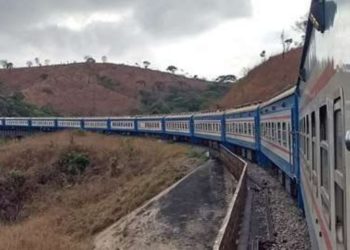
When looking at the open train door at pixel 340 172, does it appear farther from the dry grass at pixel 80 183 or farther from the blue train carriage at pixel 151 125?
the blue train carriage at pixel 151 125

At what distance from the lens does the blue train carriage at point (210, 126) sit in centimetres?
3292

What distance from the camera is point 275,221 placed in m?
13.5

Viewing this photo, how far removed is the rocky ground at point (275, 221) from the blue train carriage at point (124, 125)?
34.2m

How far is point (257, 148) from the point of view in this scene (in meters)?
23.6

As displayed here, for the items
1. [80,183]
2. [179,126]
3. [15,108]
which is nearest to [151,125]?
[179,126]

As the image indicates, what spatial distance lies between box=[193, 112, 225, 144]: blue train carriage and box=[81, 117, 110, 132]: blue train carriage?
18.6m

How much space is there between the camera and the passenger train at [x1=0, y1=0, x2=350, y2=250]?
3258mm

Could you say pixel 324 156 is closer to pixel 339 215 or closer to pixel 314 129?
pixel 339 215

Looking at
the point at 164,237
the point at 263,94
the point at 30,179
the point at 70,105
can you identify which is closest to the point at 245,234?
the point at 164,237

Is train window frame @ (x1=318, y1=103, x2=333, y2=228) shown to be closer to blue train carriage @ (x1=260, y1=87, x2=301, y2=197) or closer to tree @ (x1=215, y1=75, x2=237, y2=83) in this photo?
blue train carriage @ (x1=260, y1=87, x2=301, y2=197)

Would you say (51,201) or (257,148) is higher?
(257,148)

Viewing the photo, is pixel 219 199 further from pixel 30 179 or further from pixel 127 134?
pixel 127 134

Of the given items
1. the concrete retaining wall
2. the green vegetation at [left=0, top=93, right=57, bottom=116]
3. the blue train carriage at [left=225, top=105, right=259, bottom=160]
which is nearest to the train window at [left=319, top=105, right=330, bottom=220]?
the concrete retaining wall

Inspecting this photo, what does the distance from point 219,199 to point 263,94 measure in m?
49.6
